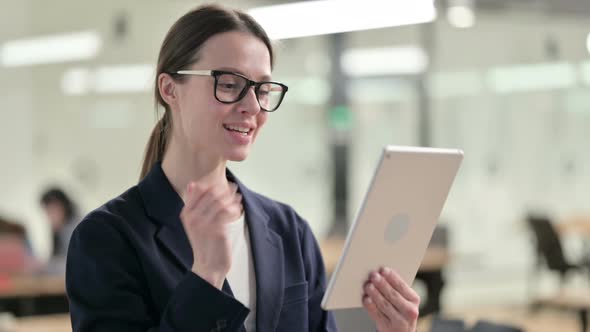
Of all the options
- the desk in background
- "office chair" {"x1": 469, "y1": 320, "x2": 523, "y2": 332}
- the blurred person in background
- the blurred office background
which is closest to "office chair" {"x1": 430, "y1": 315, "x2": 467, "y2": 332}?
"office chair" {"x1": 469, "y1": 320, "x2": 523, "y2": 332}

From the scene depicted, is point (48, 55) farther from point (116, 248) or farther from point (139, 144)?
point (116, 248)

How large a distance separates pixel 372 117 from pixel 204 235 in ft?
26.5

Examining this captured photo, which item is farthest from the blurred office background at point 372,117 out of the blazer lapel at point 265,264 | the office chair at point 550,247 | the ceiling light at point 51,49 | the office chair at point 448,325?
the blazer lapel at point 265,264

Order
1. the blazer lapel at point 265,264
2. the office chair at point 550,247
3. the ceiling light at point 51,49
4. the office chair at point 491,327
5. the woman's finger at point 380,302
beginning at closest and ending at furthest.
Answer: the woman's finger at point 380,302
the blazer lapel at point 265,264
the office chair at point 491,327
the ceiling light at point 51,49
the office chair at point 550,247

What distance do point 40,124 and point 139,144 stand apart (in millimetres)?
945

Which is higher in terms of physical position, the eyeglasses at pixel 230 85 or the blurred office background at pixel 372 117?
the eyeglasses at pixel 230 85

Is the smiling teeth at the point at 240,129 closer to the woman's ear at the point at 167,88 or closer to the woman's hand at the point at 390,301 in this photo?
the woman's ear at the point at 167,88

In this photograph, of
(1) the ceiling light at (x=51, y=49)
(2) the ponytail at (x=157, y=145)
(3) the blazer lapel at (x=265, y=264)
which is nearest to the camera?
(3) the blazer lapel at (x=265, y=264)

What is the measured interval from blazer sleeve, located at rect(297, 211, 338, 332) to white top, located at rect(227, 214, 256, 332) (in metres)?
0.17

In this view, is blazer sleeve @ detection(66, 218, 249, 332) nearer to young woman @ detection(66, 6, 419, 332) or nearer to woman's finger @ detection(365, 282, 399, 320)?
young woman @ detection(66, 6, 419, 332)

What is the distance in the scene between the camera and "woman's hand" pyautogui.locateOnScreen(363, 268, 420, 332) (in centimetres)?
172

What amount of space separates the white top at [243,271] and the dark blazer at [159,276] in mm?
22

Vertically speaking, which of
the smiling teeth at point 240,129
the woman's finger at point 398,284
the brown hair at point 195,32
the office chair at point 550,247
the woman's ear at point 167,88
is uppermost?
the brown hair at point 195,32

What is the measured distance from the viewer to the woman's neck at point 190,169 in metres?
1.85
